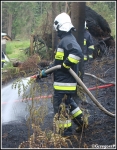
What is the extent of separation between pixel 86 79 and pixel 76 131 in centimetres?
354

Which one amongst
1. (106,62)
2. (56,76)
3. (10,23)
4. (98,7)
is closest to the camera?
(56,76)

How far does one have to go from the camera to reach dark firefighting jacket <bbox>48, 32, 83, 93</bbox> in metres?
3.95

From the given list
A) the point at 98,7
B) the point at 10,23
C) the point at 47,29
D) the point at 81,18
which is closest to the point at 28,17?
the point at 10,23

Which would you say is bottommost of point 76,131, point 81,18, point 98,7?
point 76,131

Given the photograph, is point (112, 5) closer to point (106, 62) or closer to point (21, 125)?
point (106, 62)

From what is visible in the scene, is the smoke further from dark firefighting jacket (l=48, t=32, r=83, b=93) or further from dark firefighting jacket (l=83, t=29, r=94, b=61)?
dark firefighting jacket (l=83, t=29, r=94, b=61)

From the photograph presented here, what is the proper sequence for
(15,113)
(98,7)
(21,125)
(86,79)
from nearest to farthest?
1. (21,125)
2. (15,113)
3. (86,79)
4. (98,7)

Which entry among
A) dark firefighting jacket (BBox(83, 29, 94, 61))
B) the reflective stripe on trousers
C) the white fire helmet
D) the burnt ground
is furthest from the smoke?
dark firefighting jacket (BBox(83, 29, 94, 61))

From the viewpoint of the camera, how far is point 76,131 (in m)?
4.22

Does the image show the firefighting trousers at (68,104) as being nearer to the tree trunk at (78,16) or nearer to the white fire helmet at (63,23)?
the white fire helmet at (63,23)

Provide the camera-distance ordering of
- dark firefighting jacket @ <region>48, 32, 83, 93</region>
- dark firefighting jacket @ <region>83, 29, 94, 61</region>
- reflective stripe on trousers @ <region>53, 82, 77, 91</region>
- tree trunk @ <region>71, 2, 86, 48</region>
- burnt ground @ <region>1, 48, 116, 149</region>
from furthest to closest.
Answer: dark firefighting jacket @ <region>83, 29, 94, 61</region> < tree trunk @ <region>71, 2, 86, 48</region> < reflective stripe on trousers @ <region>53, 82, 77, 91</region> < dark firefighting jacket @ <region>48, 32, 83, 93</region> < burnt ground @ <region>1, 48, 116, 149</region>

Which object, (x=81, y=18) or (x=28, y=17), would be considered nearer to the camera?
(x=81, y=18)

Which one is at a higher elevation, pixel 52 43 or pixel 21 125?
pixel 52 43

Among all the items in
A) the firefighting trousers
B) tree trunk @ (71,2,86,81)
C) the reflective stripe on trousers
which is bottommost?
the firefighting trousers
